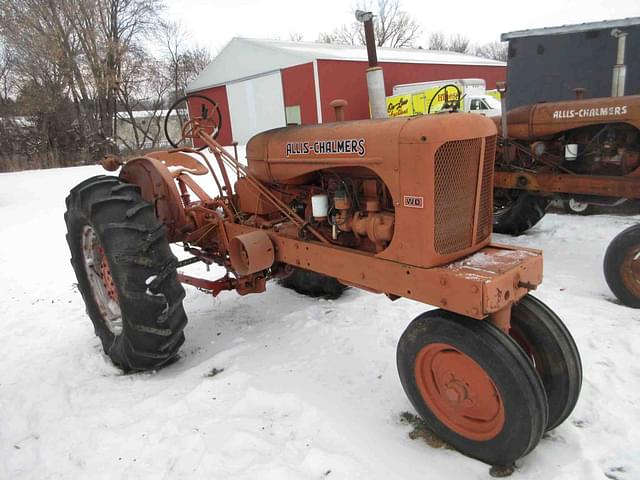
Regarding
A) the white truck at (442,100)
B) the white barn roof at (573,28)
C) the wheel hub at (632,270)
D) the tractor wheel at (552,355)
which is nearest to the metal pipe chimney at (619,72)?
the wheel hub at (632,270)

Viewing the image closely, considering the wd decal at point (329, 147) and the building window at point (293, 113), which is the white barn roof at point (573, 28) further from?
the building window at point (293, 113)

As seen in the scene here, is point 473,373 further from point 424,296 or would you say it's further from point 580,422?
point 580,422

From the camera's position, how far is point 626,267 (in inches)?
139

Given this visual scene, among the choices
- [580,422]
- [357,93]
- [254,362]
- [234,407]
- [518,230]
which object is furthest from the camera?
[357,93]

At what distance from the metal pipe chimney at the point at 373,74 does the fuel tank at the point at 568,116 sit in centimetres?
292

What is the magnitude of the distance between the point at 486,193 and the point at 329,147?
2.65ft

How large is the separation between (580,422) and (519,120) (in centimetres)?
351

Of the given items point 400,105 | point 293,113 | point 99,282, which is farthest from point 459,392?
point 293,113

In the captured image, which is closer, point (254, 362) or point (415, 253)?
point (415, 253)

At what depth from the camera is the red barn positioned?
1728 cm

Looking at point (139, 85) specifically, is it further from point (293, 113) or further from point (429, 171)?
point (429, 171)

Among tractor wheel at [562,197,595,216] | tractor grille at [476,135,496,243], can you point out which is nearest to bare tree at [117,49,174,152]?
tractor wheel at [562,197,595,216]

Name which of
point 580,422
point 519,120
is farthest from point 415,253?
point 519,120

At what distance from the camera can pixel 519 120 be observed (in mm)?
4934
